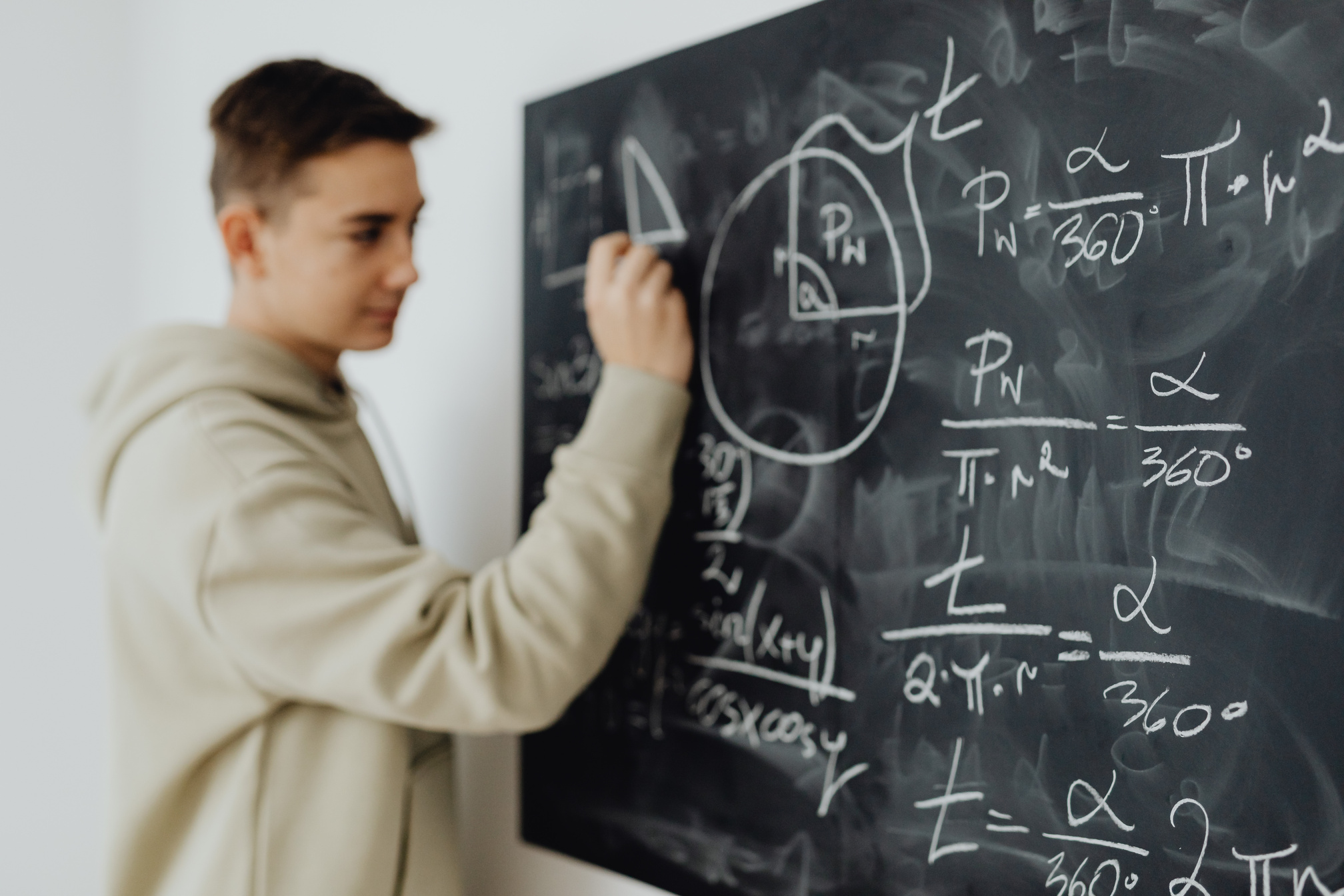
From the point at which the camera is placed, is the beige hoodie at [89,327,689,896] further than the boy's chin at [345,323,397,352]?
No

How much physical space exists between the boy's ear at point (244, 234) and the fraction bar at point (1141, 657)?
3.52 feet

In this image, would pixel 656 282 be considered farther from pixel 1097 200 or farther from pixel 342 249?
pixel 1097 200

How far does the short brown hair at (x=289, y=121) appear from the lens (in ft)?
4.03

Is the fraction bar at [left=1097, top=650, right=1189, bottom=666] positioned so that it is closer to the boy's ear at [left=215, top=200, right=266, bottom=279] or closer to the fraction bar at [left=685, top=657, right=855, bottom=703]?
the fraction bar at [left=685, top=657, right=855, bottom=703]

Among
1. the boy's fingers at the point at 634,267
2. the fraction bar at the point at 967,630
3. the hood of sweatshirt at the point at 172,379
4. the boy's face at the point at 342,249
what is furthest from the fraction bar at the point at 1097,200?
the hood of sweatshirt at the point at 172,379

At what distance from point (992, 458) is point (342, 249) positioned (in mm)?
811

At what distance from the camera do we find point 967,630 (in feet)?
3.32

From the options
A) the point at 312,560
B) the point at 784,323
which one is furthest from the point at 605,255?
the point at 312,560

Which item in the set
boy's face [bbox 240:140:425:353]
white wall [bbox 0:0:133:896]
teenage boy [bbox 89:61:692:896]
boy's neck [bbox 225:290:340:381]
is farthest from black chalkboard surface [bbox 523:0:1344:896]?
white wall [bbox 0:0:133:896]

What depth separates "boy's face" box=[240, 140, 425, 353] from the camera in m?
1.24

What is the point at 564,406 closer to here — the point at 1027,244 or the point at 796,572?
the point at 796,572

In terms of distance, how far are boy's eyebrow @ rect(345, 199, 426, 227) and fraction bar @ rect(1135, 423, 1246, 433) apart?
35.5 inches

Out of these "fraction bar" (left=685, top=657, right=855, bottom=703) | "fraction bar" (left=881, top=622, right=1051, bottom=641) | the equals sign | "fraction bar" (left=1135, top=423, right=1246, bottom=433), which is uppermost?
"fraction bar" (left=1135, top=423, right=1246, bottom=433)

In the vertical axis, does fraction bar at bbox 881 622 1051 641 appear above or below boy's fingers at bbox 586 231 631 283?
below
